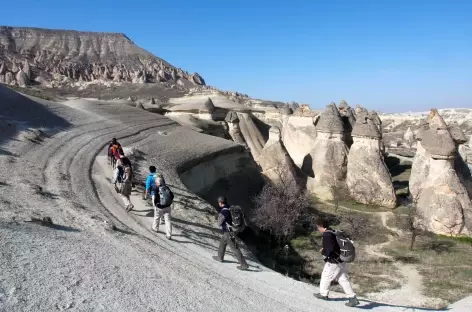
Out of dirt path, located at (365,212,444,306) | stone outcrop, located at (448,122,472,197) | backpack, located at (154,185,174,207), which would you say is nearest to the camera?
backpack, located at (154,185,174,207)

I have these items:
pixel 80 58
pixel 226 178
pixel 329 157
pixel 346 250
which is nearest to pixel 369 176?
pixel 329 157

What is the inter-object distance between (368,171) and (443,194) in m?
3.57

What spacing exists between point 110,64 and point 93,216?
8533 cm

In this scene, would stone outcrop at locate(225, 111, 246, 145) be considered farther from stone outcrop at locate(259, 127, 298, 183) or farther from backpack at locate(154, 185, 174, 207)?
backpack at locate(154, 185, 174, 207)

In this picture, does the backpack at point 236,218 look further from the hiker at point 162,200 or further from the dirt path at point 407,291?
the dirt path at point 407,291

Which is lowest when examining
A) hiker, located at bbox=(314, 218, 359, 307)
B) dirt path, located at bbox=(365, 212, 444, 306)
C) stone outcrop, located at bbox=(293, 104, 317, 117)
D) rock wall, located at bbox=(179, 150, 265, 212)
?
dirt path, located at bbox=(365, 212, 444, 306)

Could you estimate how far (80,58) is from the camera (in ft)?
284

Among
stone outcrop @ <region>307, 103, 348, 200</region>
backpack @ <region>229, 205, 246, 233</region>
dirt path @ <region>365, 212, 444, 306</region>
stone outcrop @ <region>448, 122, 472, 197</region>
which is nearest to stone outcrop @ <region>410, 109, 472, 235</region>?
stone outcrop @ <region>448, 122, 472, 197</region>

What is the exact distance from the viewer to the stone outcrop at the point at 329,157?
62.6 ft

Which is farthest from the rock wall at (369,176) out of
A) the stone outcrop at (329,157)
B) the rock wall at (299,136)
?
the rock wall at (299,136)

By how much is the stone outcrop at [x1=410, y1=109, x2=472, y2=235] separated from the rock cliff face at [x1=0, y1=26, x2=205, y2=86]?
59.4 metres

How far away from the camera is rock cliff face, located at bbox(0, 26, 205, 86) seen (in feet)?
236

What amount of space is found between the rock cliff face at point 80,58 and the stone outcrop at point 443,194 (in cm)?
5943

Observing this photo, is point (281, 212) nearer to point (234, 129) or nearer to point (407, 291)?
point (407, 291)
